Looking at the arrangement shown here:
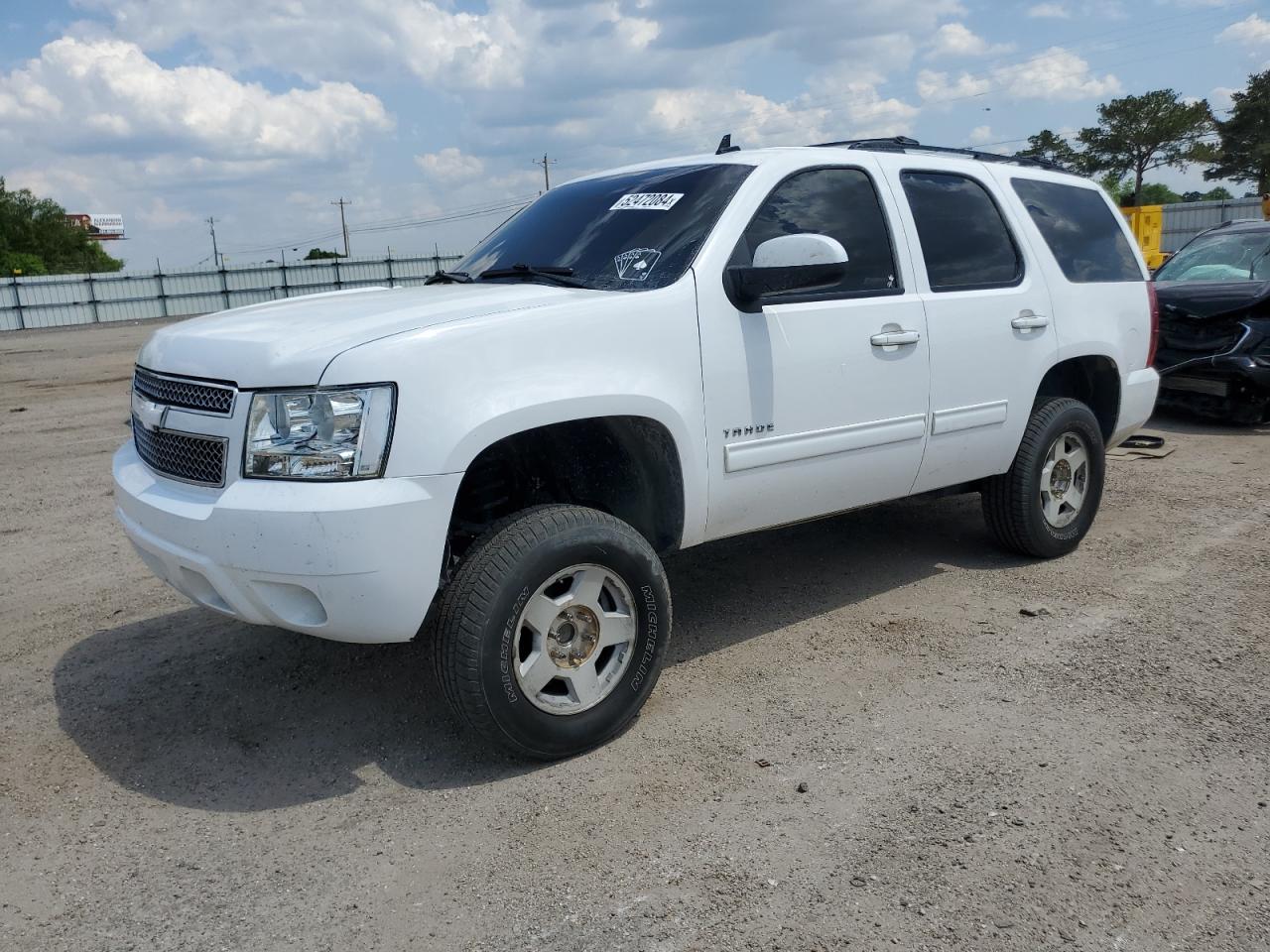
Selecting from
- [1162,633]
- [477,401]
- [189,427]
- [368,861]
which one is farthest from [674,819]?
[1162,633]

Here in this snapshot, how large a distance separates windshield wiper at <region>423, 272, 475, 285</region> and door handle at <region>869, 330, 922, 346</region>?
5.48ft

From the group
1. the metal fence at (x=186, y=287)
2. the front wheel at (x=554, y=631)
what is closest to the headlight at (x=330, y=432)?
the front wheel at (x=554, y=631)

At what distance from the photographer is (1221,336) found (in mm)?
8719

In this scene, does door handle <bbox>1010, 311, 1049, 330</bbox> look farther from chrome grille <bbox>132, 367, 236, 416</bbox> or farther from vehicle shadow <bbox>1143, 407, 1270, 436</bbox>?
vehicle shadow <bbox>1143, 407, 1270, 436</bbox>

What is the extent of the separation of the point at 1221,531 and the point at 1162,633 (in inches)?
72.8

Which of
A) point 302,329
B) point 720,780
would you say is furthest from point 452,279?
point 720,780

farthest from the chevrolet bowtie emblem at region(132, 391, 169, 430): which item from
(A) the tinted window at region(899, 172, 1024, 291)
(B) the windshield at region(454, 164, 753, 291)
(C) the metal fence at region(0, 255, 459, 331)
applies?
(C) the metal fence at region(0, 255, 459, 331)

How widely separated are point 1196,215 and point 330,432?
1582 inches

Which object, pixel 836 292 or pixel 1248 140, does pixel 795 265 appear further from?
pixel 1248 140

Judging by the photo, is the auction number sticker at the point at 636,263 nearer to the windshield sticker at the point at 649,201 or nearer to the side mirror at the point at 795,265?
the windshield sticker at the point at 649,201

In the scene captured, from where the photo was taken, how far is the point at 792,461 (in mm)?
3994

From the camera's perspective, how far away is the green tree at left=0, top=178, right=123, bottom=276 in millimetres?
71250

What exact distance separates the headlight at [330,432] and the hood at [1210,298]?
7975mm

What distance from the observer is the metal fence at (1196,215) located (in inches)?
1303
